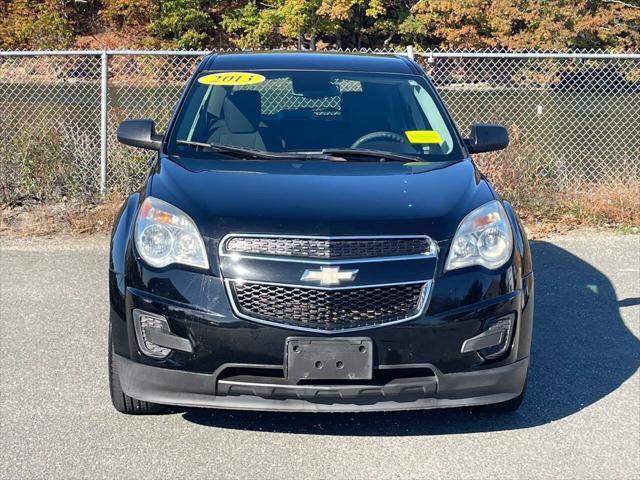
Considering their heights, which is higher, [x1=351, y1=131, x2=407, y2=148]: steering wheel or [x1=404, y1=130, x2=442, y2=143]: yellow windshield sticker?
[x1=404, y1=130, x2=442, y2=143]: yellow windshield sticker

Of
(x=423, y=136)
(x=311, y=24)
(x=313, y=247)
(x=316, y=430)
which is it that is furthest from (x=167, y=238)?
(x=311, y=24)

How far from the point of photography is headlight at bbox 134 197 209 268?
3.77 metres

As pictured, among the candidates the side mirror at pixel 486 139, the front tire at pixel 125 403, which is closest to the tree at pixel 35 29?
the side mirror at pixel 486 139

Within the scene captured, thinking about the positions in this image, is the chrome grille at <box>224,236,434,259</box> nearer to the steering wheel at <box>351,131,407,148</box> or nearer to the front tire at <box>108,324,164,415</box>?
the front tire at <box>108,324,164,415</box>

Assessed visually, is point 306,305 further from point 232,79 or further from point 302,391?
point 232,79

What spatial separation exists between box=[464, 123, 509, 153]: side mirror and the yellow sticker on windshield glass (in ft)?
4.30

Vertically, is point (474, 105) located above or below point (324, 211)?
below

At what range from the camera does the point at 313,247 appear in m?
3.71

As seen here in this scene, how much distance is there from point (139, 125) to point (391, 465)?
8.36ft

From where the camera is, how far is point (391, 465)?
3844mm

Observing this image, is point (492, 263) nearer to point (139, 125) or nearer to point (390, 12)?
point (139, 125)

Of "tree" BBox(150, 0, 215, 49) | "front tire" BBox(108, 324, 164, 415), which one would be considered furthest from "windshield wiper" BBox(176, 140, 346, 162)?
"tree" BBox(150, 0, 215, 49)

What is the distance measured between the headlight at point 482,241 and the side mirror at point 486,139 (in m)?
1.17

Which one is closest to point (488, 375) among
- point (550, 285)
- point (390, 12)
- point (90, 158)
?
point (550, 285)
